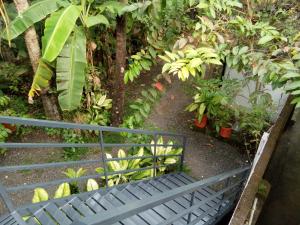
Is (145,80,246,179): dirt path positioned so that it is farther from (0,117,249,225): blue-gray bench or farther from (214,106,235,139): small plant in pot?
(0,117,249,225): blue-gray bench

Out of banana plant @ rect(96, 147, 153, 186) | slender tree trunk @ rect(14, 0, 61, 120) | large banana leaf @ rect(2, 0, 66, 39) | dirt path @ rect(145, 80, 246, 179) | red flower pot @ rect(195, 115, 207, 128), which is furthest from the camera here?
red flower pot @ rect(195, 115, 207, 128)

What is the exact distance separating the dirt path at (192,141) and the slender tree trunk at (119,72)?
2.70 feet

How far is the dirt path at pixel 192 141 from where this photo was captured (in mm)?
5566

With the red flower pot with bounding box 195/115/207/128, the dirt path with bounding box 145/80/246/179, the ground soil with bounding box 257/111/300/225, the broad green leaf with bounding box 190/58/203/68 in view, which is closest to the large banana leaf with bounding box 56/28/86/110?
the broad green leaf with bounding box 190/58/203/68

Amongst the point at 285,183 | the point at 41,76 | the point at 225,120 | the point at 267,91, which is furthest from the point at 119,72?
the point at 285,183

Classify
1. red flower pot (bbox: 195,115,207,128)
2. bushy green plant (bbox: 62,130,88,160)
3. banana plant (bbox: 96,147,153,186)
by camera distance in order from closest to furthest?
banana plant (bbox: 96,147,153,186) < bushy green plant (bbox: 62,130,88,160) < red flower pot (bbox: 195,115,207,128)

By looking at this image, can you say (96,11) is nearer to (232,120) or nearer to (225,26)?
(225,26)

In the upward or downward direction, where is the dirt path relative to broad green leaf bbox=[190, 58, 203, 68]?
downward

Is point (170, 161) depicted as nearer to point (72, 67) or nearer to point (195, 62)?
point (195, 62)

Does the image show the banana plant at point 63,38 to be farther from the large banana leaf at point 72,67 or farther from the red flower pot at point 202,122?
the red flower pot at point 202,122

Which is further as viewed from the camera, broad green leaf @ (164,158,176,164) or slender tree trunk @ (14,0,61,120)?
broad green leaf @ (164,158,176,164)

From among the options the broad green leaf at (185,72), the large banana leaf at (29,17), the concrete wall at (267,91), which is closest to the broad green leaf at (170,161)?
the concrete wall at (267,91)

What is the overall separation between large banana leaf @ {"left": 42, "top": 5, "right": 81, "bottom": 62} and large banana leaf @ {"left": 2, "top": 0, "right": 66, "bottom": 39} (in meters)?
0.28

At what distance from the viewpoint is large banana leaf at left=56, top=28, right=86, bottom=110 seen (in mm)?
4242
